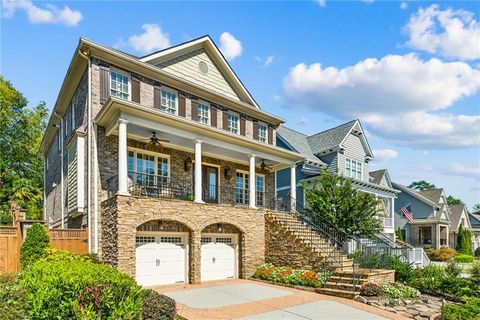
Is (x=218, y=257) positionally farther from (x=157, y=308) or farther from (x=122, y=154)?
(x=157, y=308)

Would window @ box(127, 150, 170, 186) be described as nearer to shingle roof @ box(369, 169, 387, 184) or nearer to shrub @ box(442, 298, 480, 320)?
shrub @ box(442, 298, 480, 320)

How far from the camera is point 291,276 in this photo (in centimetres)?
1368

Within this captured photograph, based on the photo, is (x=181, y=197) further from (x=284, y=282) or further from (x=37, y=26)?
(x=37, y=26)

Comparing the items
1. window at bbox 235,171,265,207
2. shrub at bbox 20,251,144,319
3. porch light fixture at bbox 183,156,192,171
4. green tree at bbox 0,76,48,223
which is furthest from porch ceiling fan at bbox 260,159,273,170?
green tree at bbox 0,76,48,223

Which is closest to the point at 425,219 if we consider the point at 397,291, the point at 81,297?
the point at 397,291

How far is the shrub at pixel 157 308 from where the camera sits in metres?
7.02

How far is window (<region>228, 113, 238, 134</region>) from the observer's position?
1869 centimetres

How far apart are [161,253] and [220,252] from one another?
291 centimetres

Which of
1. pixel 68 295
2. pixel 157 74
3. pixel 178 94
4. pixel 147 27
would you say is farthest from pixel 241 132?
pixel 68 295

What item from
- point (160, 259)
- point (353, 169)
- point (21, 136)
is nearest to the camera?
point (160, 259)

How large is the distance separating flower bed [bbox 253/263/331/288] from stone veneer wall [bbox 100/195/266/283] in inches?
28.1

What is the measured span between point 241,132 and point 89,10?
31.5ft

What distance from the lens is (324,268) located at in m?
14.0

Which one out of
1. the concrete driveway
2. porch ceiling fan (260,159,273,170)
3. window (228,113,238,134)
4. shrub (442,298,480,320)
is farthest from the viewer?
porch ceiling fan (260,159,273,170)
